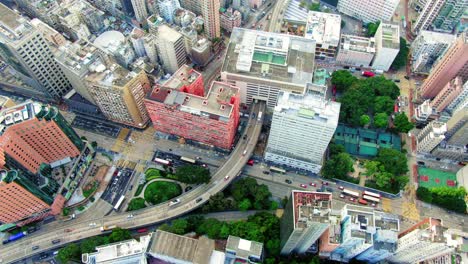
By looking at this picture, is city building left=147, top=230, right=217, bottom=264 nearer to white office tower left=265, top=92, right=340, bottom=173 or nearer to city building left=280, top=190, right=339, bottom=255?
city building left=280, top=190, right=339, bottom=255

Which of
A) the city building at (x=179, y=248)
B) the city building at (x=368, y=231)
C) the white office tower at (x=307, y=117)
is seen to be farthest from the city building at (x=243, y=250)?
the white office tower at (x=307, y=117)

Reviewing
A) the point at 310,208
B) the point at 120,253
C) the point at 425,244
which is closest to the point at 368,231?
the point at 425,244

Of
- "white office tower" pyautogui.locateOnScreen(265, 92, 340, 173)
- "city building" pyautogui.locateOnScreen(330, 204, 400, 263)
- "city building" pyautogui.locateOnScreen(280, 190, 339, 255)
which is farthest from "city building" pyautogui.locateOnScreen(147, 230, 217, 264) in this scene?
"white office tower" pyautogui.locateOnScreen(265, 92, 340, 173)

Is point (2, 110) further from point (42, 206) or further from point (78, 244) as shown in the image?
point (78, 244)

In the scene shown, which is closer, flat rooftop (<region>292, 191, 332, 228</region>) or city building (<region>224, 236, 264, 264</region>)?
flat rooftop (<region>292, 191, 332, 228</region>)

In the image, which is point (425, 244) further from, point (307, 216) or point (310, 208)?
point (307, 216)

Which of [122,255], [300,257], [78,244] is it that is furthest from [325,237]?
[78,244]
